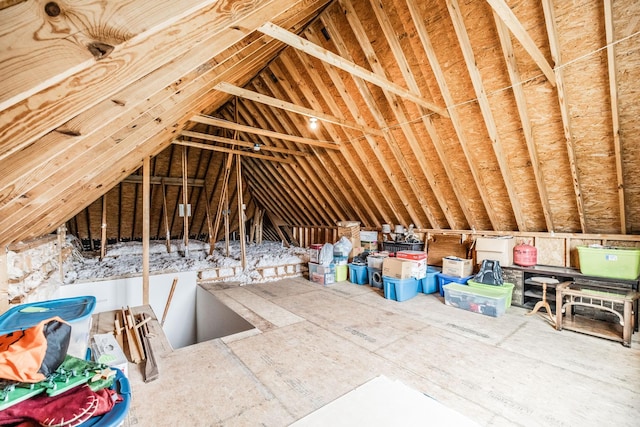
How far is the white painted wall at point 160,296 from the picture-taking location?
192 inches

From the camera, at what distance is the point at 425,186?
5379mm

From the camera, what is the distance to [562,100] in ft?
10.5

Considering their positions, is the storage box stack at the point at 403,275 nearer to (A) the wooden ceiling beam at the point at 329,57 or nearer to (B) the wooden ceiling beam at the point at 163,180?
(A) the wooden ceiling beam at the point at 329,57

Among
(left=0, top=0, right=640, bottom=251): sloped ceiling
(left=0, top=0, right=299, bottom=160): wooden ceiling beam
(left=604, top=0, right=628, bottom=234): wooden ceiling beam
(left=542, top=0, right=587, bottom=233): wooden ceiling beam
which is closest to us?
(left=0, top=0, right=299, bottom=160): wooden ceiling beam

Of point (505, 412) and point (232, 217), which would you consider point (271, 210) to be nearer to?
point (232, 217)

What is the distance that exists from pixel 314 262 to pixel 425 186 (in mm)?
2847

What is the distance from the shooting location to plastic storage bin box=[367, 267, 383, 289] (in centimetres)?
559

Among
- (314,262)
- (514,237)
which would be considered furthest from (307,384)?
(514,237)

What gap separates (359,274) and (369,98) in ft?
11.4

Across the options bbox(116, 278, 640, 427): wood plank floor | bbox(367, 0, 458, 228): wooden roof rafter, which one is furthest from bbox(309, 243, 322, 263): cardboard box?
bbox(367, 0, 458, 228): wooden roof rafter

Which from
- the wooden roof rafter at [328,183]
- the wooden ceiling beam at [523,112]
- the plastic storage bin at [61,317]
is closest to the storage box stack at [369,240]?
the wooden roof rafter at [328,183]

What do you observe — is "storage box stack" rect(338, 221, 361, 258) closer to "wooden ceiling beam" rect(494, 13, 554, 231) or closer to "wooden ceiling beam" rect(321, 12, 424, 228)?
"wooden ceiling beam" rect(321, 12, 424, 228)

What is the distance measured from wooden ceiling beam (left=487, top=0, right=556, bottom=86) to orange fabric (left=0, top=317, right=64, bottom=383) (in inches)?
139

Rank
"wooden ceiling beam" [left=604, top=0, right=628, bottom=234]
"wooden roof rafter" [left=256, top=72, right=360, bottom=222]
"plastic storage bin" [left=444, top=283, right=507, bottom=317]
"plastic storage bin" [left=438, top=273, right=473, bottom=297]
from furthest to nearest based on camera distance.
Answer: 1. "wooden roof rafter" [left=256, top=72, right=360, bottom=222]
2. "plastic storage bin" [left=438, top=273, right=473, bottom=297]
3. "plastic storage bin" [left=444, top=283, right=507, bottom=317]
4. "wooden ceiling beam" [left=604, top=0, right=628, bottom=234]
